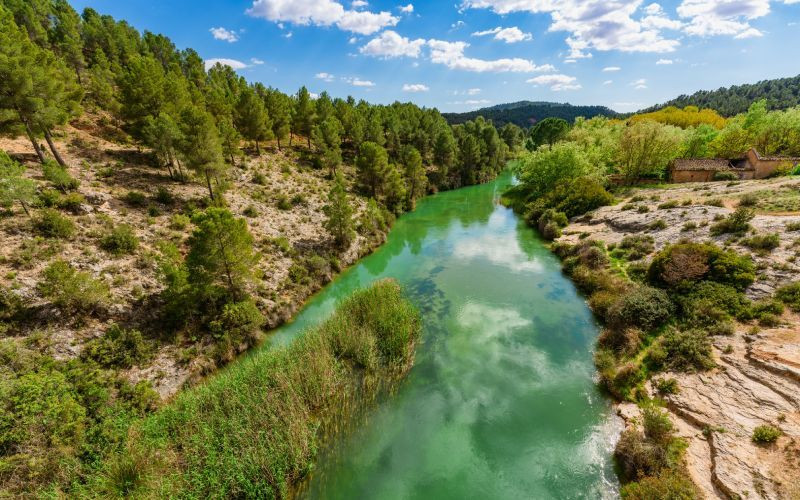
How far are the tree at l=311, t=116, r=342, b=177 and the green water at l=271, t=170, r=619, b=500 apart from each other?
26.8m

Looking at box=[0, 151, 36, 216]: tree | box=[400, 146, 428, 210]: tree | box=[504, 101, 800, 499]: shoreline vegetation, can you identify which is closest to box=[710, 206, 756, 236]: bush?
box=[504, 101, 800, 499]: shoreline vegetation

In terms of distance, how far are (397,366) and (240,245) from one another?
506 inches

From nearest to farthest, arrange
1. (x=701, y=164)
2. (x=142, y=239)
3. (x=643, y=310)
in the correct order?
1. (x=643, y=310)
2. (x=142, y=239)
3. (x=701, y=164)

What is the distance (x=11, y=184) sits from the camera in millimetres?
19797

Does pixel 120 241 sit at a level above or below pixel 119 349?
above

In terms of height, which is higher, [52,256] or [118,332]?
[52,256]

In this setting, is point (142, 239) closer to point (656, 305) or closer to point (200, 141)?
point (200, 141)

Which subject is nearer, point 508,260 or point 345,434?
point 345,434

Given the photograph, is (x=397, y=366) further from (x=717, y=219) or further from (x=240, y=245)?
(x=717, y=219)

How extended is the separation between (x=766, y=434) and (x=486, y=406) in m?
10.5

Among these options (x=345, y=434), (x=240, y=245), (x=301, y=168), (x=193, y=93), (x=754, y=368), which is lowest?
(x=345, y=434)

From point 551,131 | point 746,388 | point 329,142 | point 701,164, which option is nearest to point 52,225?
point 329,142

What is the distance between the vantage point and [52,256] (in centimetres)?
2005

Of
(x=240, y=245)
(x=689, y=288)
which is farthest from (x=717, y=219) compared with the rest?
Answer: (x=240, y=245)
